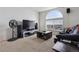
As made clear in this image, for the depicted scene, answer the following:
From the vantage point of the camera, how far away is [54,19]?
145 centimetres

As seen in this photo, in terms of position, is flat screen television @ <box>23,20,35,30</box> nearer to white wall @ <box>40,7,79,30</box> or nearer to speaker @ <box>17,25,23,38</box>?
speaker @ <box>17,25,23,38</box>

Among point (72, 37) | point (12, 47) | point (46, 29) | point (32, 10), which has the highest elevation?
point (32, 10)

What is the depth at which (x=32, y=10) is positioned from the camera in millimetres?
1387

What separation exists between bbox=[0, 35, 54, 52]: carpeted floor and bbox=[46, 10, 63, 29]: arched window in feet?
0.91

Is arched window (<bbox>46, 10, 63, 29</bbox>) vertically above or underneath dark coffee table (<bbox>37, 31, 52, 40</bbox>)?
above

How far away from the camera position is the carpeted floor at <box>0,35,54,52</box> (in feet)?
4.26

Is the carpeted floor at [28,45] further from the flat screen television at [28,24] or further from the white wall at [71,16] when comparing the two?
the white wall at [71,16]

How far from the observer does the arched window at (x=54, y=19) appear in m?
1.38

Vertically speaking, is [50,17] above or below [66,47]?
above

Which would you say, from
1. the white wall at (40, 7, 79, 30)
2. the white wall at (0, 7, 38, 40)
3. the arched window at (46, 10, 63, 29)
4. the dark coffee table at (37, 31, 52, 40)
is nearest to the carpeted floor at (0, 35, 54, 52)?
the dark coffee table at (37, 31, 52, 40)

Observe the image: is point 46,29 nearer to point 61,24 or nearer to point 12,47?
point 61,24

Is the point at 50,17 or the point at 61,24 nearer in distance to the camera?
the point at 61,24
